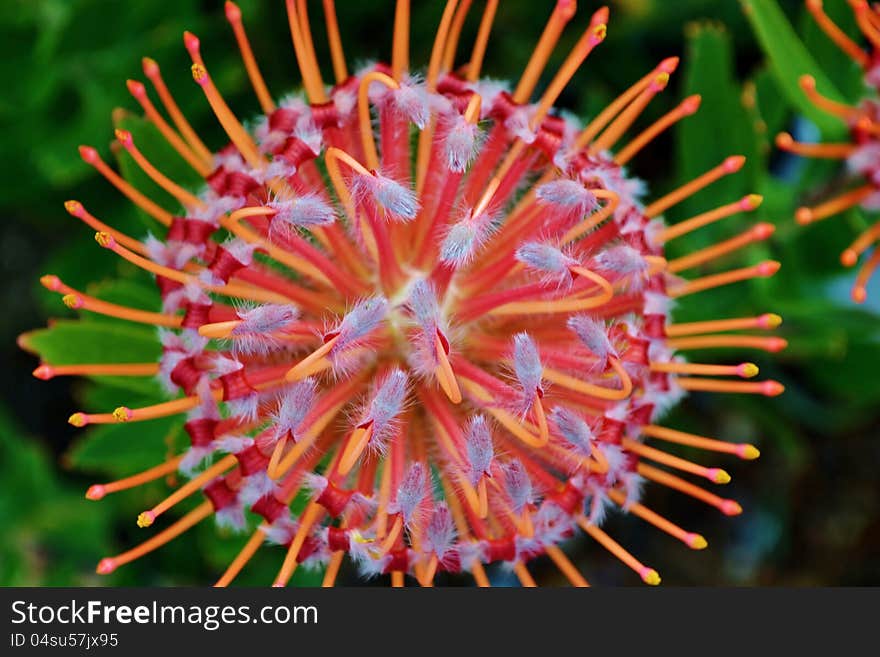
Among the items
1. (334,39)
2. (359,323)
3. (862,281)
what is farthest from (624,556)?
(334,39)

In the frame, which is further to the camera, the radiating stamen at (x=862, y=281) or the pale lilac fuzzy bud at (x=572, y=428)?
the radiating stamen at (x=862, y=281)

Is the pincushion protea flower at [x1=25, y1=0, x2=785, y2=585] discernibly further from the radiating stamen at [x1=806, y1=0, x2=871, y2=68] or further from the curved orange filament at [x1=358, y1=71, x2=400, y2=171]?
the radiating stamen at [x1=806, y1=0, x2=871, y2=68]

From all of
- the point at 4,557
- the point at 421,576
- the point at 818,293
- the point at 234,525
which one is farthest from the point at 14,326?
the point at 818,293

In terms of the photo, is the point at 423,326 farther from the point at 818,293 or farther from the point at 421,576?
the point at 818,293

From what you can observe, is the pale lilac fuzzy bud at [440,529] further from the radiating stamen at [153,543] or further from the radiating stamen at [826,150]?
the radiating stamen at [826,150]

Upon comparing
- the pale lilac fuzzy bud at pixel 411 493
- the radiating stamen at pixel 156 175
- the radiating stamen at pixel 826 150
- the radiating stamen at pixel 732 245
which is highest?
the radiating stamen at pixel 156 175

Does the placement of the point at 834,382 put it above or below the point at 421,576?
above

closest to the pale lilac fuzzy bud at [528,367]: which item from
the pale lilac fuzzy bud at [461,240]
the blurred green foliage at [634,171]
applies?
the pale lilac fuzzy bud at [461,240]
